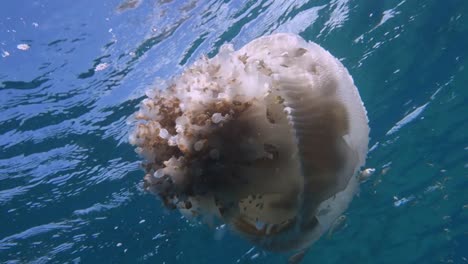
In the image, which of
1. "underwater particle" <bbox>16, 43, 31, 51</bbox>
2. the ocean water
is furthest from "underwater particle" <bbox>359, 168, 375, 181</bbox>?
"underwater particle" <bbox>16, 43, 31, 51</bbox>

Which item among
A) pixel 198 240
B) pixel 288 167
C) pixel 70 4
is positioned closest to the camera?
pixel 288 167

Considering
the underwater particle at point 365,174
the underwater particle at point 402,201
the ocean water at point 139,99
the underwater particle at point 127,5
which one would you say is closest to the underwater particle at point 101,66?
the ocean water at point 139,99

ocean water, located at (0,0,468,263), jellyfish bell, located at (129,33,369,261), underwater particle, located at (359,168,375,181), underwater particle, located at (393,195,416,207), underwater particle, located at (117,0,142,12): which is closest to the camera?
jellyfish bell, located at (129,33,369,261)

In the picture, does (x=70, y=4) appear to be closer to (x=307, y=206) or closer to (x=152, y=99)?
(x=152, y=99)

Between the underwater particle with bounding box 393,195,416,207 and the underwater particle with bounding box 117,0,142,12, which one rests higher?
the underwater particle with bounding box 117,0,142,12

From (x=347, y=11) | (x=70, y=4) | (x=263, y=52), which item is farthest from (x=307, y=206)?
(x=347, y=11)

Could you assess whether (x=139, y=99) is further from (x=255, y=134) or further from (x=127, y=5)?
(x=255, y=134)

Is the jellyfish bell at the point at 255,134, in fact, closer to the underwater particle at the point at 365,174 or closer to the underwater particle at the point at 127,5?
the underwater particle at the point at 365,174

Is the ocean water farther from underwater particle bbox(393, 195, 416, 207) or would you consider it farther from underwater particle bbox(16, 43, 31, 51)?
underwater particle bbox(393, 195, 416, 207)
